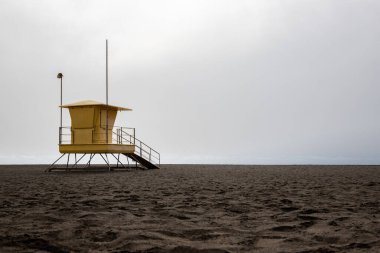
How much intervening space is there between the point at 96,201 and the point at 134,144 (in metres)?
19.3

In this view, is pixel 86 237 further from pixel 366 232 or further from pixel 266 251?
pixel 366 232

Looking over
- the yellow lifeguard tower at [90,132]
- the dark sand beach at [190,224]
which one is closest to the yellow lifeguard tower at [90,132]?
the yellow lifeguard tower at [90,132]

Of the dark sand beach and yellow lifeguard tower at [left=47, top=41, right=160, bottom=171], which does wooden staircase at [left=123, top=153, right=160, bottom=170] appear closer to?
yellow lifeguard tower at [left=47, top=41, right=160, bottom=171]

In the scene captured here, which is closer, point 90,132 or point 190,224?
point 190,224

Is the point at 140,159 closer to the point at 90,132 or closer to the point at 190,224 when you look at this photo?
the point at 90,132

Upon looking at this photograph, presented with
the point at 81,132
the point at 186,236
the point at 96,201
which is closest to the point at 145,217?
the point at 186,236

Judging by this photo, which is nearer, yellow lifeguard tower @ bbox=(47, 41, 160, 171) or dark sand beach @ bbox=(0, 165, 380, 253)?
dark sand beach @ bbox=(0, 165, 380, 253)

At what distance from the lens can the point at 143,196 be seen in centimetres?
1013

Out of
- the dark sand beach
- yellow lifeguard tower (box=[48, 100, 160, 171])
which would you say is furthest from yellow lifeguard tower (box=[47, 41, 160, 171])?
the dark sand beach

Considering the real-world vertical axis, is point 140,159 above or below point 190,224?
above

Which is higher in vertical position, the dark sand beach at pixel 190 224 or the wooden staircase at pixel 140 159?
the wooden staircase at pixel 140 159

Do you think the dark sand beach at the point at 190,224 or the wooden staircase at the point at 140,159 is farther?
the wooden staircase at the point at 140,159

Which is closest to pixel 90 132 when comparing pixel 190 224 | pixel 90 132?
pixel 90 132

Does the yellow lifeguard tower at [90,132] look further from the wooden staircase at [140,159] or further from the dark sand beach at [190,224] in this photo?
the dark sand beach at [190,224]
